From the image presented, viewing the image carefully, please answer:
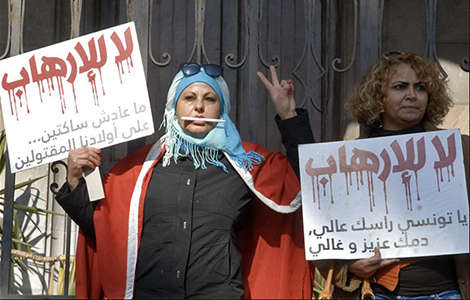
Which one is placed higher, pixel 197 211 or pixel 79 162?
pixel 79 162

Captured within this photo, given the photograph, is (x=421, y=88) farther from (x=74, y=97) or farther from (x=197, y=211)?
(x=74, y=97)

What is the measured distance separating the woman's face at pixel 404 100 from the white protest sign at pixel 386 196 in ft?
0.58

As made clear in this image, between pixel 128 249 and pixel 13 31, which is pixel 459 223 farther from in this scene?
pixel 13 31

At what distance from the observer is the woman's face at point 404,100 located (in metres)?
4.48

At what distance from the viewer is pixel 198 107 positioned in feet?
14.8

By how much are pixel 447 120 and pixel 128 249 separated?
9.72ft

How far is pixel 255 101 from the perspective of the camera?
5109 mm

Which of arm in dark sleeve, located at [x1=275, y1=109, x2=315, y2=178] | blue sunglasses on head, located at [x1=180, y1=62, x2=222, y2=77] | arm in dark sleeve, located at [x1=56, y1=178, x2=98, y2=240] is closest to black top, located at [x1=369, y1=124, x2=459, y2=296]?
arm in dark sleeve, located at [x1=275, y1=109, x2=315, y2=178]

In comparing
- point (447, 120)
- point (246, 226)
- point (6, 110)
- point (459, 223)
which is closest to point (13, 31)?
point (6, 110)

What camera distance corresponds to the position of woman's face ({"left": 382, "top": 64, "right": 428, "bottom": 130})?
4484 millimetres

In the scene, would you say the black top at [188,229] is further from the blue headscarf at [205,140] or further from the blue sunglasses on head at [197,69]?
the blue sunglasses on head at [197,69]

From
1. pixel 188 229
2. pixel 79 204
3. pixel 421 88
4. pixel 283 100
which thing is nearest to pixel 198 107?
pixel 283 100

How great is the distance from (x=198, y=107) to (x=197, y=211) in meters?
0.56

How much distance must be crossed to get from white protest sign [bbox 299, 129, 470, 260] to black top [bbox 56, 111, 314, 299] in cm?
38
